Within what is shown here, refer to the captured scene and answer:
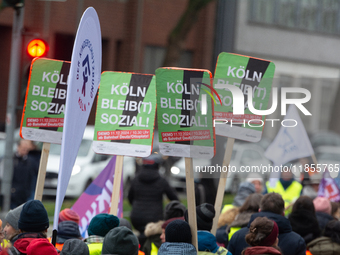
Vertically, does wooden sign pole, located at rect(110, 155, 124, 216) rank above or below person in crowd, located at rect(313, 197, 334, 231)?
above

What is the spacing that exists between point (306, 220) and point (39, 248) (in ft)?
9.18

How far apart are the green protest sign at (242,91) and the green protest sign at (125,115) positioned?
2.30 ft

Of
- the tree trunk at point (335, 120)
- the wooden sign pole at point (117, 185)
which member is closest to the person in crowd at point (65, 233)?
the wooden sign pole at point (117, 185)

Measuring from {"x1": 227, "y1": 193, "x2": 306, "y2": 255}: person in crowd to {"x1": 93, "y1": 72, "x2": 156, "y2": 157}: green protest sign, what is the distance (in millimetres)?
1256

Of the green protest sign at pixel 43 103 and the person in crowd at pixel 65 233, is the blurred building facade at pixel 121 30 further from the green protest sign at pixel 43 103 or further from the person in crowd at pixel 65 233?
the person in crowd at pixel 65 233

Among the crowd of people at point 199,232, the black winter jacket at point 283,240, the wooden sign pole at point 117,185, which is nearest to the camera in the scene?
the crowd of people at point 199,232

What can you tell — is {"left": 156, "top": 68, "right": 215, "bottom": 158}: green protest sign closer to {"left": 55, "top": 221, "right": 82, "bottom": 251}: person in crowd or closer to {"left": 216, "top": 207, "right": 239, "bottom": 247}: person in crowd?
{"left": 55, "top": 221, "right": 82, "bottom": 251}: person in crowd

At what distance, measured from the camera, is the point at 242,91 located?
543 centimetres

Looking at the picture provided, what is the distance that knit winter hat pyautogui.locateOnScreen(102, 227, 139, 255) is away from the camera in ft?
12.2

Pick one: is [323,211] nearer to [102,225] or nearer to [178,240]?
[178,240]

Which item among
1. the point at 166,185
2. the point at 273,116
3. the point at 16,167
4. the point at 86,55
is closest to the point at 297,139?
the point at 273,116

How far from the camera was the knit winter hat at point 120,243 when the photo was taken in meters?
3.73

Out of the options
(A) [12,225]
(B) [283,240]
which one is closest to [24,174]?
(A) [12,225]

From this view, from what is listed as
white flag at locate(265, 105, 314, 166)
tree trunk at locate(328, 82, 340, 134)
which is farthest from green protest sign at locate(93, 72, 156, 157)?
tree trunk at locate(328, 82, 340, 134)
